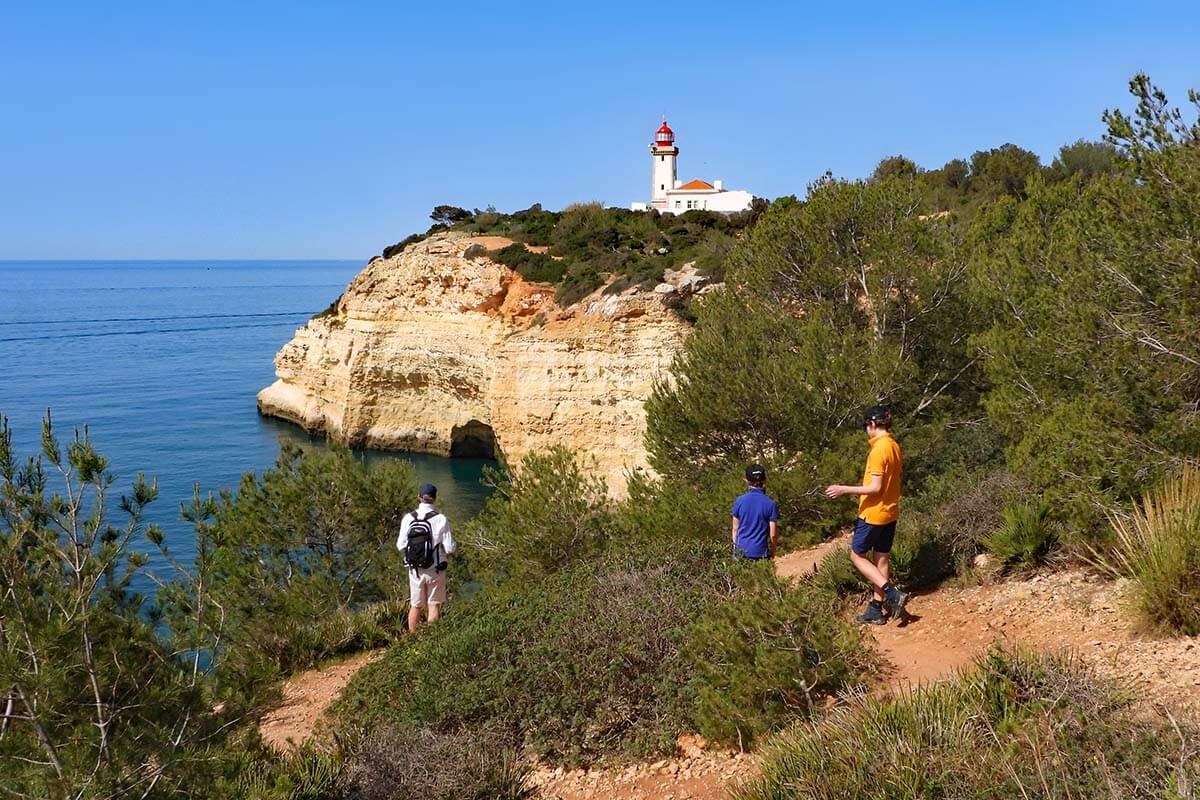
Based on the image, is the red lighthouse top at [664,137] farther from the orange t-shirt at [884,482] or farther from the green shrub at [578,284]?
the orange t-shirt at [884,482]

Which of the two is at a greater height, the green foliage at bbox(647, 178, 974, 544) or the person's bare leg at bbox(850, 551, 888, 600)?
the green foliage at bbox(647, 178, 974, 544)

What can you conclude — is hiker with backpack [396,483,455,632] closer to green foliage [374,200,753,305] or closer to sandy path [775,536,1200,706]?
sandy path [775,536,1200,706]

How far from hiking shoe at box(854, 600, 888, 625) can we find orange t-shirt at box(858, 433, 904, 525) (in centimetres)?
75

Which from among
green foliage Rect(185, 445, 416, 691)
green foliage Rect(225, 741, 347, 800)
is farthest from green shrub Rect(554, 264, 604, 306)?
green foliage Rect(225, 741, 347, 800)

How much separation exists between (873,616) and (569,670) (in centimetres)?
248

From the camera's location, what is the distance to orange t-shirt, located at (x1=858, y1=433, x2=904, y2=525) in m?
6.48

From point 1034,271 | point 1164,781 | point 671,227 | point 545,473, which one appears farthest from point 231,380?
point 1164,781

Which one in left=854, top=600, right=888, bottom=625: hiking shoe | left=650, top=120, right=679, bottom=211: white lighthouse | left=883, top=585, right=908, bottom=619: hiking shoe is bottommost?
left=854, top=600, right=888, bottom=625: hiking shoe

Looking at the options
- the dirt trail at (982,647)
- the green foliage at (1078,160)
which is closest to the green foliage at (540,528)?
the dirt trail at (982,647)

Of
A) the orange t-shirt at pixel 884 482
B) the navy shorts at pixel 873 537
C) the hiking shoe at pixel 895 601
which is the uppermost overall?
the orange t-shirt at pixel 884 482

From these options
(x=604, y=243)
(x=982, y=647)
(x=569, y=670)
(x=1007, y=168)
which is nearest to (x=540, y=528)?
(x=569, y=670)

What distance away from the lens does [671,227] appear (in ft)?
122

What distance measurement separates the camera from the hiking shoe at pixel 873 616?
269 inches

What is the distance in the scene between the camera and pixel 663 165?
67.4m
